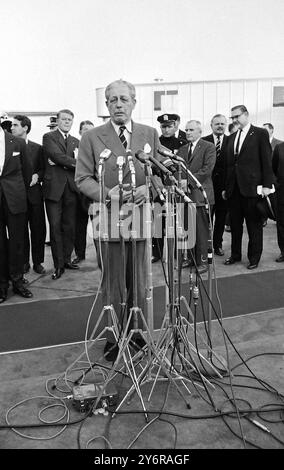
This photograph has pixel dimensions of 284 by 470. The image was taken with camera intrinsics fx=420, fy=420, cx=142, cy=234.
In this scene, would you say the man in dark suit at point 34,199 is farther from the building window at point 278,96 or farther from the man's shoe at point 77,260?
the building window at point 278,96

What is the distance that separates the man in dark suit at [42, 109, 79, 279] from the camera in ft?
13.6

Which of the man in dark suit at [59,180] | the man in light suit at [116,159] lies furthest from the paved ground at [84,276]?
the man in light suit at [116,159]

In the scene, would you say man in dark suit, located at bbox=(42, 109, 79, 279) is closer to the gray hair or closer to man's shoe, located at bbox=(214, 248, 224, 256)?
man's shoe, located at bbox=(214, 248, 224, 256)

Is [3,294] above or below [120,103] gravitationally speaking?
below

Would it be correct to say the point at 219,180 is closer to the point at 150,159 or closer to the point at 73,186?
the point at 73,186

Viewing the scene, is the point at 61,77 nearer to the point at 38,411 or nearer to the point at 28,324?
the point at 28,324

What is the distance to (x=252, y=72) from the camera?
27.3ft

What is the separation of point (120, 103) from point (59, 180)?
2.05 meters

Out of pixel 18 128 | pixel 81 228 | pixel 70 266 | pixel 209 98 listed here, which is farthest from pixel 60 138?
pixel 209 98

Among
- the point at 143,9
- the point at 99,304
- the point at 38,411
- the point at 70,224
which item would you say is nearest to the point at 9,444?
the point at 38,411

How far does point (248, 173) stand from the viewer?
4227mm

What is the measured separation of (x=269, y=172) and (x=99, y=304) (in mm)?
2132

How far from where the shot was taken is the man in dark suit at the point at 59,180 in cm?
416

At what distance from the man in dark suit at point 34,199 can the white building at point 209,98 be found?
3036mm
